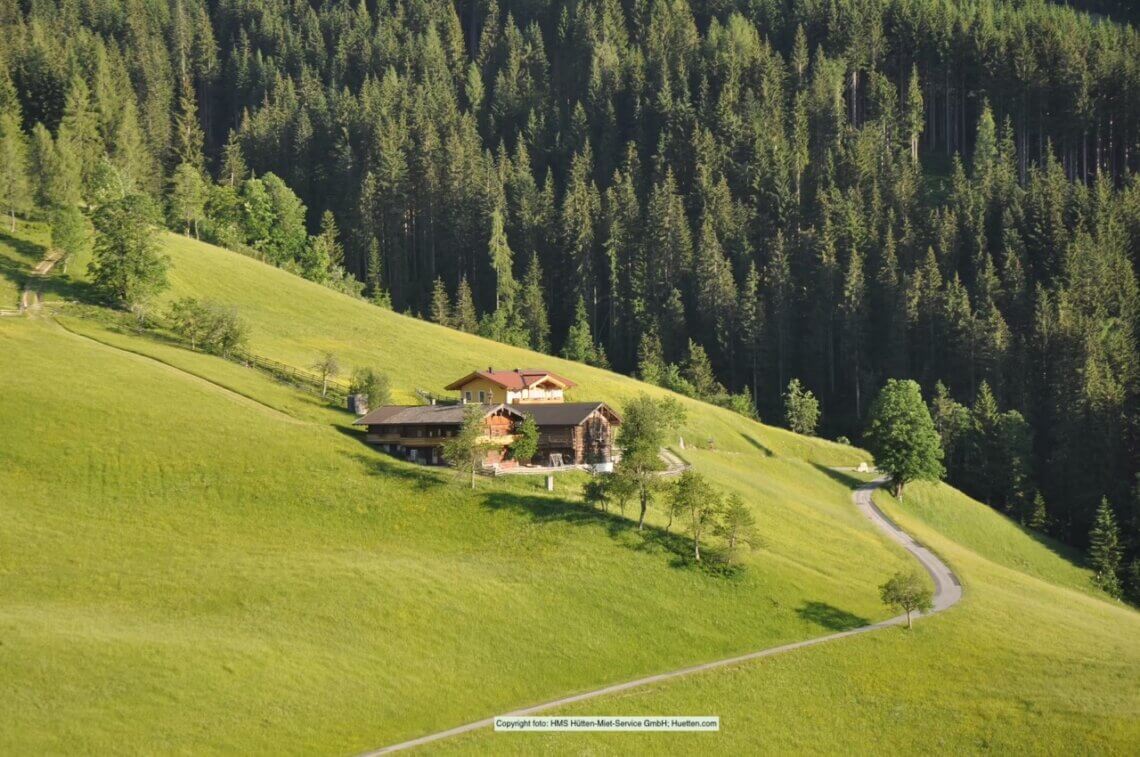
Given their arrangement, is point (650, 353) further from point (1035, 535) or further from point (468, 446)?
point (468, 446)

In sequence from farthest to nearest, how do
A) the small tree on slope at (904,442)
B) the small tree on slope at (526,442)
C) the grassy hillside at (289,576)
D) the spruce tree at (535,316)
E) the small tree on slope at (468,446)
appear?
1. the spruce tree at (535,316)
2. the small tree on slope at (904,442)
3. the small tree on slope at (526,442)
4. the small tree on slope at (468,446)
5. the grassy hillside at (289,576)

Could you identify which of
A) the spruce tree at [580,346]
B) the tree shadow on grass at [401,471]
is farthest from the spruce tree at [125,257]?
the spruce tree at [580,346]

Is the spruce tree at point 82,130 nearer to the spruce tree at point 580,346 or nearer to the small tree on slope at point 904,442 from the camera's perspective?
the spruce tree at point 580,346

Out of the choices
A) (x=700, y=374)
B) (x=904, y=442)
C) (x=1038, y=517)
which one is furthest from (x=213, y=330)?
(x=1038, y=517)

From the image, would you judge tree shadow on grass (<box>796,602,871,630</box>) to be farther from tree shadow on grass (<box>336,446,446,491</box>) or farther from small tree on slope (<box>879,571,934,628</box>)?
tree shadow on grass (<box>336,446,446,491</box>)

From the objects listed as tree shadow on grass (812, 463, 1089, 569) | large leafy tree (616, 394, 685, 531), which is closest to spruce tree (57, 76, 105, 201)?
large leafy tree (616, 394, 685, 531)

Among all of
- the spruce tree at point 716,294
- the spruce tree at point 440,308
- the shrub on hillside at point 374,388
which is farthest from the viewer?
the spruce tree at point 716,294

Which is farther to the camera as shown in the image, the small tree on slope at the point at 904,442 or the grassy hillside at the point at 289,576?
the small tree on slope at the point at 904,442
